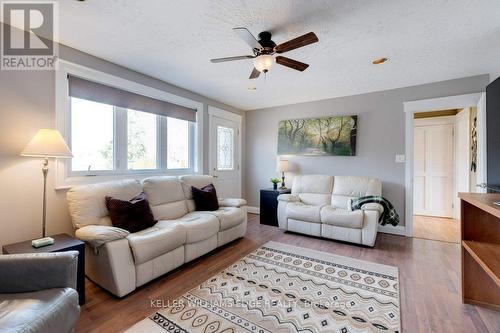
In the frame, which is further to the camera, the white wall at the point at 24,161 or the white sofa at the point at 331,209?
the white sofa at the point at 331,209

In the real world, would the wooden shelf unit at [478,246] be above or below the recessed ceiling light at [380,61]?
below

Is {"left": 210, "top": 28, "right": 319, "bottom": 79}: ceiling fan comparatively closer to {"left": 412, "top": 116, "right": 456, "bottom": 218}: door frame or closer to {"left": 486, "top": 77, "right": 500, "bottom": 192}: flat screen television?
{"left": 486, "top": 77, "right": 500, "bottom": 192}: flat screen television

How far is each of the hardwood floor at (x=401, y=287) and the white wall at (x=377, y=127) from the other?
3.25ft

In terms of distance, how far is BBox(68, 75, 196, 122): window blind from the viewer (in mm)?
2566

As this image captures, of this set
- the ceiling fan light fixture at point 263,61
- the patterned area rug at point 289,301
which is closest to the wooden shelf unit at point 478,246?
the patterned area rug at point 289,301

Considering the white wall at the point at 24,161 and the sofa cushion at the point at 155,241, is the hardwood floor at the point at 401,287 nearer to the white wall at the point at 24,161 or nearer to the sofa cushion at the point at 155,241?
the sofa cushion at the point at 155,241

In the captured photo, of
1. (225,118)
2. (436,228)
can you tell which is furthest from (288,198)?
(436,228)

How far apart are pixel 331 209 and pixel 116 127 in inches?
127

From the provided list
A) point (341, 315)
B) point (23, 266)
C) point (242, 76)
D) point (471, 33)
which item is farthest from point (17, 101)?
point (471, 33)

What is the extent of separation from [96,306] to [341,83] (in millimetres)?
4008

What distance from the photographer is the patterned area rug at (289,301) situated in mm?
1691

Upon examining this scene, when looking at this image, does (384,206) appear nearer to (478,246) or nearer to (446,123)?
(478,246)

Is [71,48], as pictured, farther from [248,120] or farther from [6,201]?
[248,120]

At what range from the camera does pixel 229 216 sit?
3.19m
